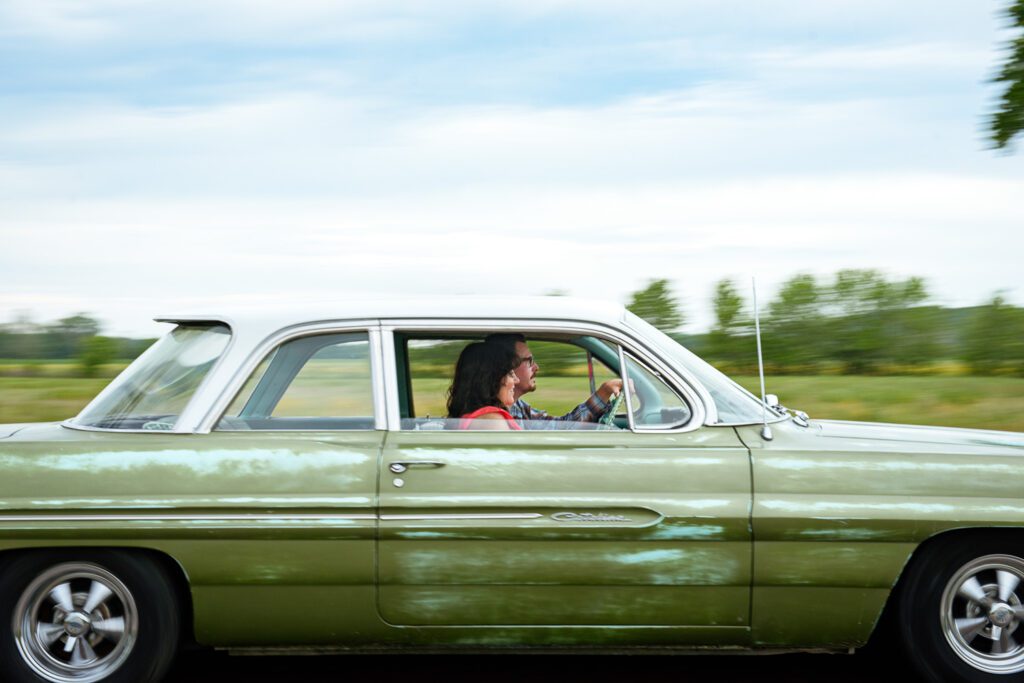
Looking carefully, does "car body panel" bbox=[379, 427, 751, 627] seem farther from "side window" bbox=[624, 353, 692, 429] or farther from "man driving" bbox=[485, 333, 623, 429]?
"man driving" bbox=[485, 333, 623, 429]

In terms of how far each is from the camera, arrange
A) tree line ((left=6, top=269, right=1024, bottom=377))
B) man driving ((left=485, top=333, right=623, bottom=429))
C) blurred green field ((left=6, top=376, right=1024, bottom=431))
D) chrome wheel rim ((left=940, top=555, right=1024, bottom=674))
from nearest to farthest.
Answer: chrome wheel rim ((left=940, top=555, right=1024, bottom=674)), man driving ((left=485, top=333, right=623, bottom=429)), blurred green field ((left=6, top=376, right=1024, bottom=431)), tree line ((left=6, top=269, right=1024, bottom=377))

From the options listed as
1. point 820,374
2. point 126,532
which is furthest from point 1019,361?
point 126,532

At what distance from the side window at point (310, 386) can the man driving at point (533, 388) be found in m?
0.56

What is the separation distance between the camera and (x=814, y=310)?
2339cm

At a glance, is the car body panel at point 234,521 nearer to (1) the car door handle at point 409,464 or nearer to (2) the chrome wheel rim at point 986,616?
(1) the car door handle at point 409,464

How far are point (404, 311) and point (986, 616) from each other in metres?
2.47

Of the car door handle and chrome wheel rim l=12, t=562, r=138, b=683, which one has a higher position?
the car door handle

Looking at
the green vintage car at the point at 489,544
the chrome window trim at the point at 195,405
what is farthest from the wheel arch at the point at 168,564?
the chrome window trim at the point at 195,405

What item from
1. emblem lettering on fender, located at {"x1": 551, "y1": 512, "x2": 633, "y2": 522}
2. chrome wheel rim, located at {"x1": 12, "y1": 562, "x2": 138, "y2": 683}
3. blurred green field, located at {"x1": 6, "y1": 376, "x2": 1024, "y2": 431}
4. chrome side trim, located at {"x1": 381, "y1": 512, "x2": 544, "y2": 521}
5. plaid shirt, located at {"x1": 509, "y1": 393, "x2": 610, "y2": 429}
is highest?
plaid shirt, located at {"x1": 509, "y1": 393, "x2": 610, "y2": 429}

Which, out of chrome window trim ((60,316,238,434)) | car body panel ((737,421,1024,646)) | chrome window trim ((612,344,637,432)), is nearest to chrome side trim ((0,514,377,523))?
chrome window trim ((60,316,238,434))

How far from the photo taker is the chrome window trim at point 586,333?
4699 millimetres

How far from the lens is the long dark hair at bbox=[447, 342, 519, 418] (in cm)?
498

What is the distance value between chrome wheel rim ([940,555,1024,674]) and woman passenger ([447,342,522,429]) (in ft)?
6.05

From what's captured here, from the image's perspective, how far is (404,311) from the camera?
4738mm
